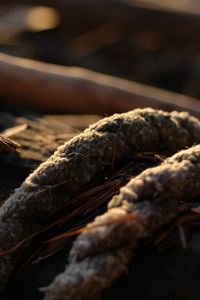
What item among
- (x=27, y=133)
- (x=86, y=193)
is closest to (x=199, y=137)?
(x=86, y=193)

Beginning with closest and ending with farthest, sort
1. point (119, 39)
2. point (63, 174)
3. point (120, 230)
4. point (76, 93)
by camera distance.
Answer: point (120, 230), point (63, 174), point (76, 93), point (119, 39)

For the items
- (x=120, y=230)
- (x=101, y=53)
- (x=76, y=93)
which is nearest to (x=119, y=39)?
(x=101, y=53)

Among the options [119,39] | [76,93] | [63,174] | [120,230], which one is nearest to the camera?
[120,230]

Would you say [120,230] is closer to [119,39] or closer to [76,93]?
[76,93]

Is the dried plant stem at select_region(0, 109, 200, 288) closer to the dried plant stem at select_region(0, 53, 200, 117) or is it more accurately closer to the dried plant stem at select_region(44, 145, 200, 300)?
the dried plant stem at select_region(44, 145, 200, 300)

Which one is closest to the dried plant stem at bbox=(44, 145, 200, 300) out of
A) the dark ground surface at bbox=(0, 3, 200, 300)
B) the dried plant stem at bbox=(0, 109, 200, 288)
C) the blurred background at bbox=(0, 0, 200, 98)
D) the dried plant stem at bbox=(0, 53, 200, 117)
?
the dried plant stem at bbox=(0, 109, 200, 288)

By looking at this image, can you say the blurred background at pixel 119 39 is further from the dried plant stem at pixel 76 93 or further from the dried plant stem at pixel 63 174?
the dried plant stem at pixel 63 174
